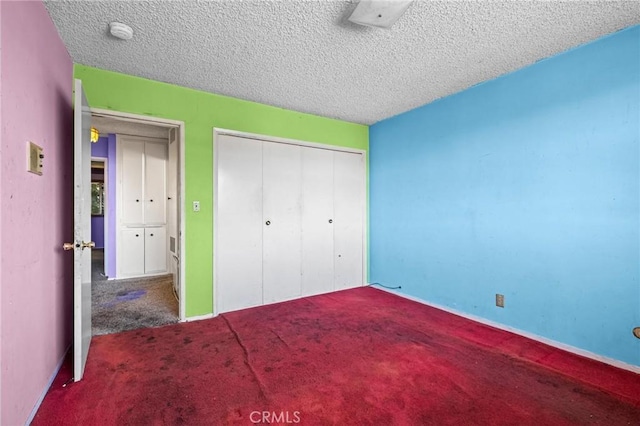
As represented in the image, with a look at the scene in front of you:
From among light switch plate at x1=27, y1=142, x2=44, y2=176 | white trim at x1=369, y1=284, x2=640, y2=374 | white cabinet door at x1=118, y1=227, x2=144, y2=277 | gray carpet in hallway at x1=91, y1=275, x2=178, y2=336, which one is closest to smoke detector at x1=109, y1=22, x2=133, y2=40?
light switch plate at x1=27, y1=142, x2=44, y2=176

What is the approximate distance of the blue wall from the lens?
80.0 inches

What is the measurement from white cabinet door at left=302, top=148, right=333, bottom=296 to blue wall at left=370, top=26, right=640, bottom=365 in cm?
108

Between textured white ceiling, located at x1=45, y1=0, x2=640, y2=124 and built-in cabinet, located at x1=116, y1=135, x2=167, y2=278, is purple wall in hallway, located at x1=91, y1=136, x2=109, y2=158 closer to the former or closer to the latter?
built-in cabinet, located at x1=116, y1=135, x2=167, y2=278

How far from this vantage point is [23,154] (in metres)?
1.44

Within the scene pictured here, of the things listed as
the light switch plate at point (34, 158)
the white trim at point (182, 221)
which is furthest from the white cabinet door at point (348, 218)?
the light switch plate at point (34, 158)

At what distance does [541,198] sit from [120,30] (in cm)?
351

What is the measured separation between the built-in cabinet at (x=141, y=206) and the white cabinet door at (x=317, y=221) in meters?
2.82

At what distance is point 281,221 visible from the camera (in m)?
3.56

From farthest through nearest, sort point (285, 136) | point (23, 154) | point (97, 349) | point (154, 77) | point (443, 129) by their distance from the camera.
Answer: point (285, 136) → point (443, 129) → point (154, 77) → point (97, 349) → point (23, 154)

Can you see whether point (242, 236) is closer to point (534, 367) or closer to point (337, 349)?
point (337, 349)

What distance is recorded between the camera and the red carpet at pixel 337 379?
5.15 feet

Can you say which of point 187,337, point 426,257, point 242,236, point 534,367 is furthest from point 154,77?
point 534,367

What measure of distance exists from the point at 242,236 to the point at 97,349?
62.3 inches

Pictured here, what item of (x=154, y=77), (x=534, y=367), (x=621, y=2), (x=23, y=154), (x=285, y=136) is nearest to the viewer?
(x=23, y=154)
